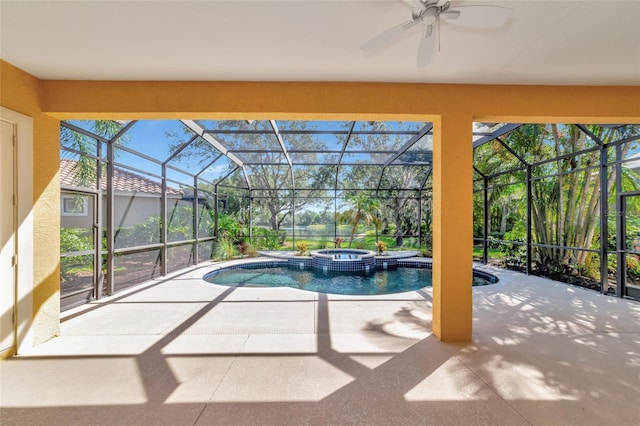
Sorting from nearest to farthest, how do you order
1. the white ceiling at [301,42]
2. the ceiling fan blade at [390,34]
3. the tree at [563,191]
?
the ceiling fan blade at [390,34], the white ceiling at [301,42], the tree at [563,191]

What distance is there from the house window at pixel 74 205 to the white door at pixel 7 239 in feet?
4.69

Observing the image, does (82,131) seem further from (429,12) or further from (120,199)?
(429,12)

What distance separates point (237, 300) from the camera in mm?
4797

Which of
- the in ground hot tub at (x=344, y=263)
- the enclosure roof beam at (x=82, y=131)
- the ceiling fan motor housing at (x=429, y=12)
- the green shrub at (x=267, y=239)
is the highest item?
the ceiling fan motor housing at (x=429, y=12)

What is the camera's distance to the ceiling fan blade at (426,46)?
211 cm

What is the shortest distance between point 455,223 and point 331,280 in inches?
193

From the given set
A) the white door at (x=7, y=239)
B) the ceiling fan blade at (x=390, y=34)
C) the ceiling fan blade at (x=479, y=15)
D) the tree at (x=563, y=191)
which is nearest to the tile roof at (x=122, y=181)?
the white door at (x=7, y=239)

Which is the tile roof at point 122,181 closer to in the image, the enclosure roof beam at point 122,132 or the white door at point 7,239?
the enclosure roof beam at point 122,132

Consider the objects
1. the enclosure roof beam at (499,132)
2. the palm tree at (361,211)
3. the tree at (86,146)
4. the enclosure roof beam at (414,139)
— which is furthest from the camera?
the palm tree at (361,211)

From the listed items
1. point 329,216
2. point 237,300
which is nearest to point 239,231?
point 329,216

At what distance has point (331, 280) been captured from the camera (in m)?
7.66

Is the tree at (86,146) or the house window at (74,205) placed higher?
the tree at (86,146)

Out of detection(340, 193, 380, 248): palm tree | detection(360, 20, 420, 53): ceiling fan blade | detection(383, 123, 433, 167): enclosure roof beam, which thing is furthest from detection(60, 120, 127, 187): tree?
detection(340, 193, 380, 248): palm tree

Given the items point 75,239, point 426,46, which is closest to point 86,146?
point 75,239
